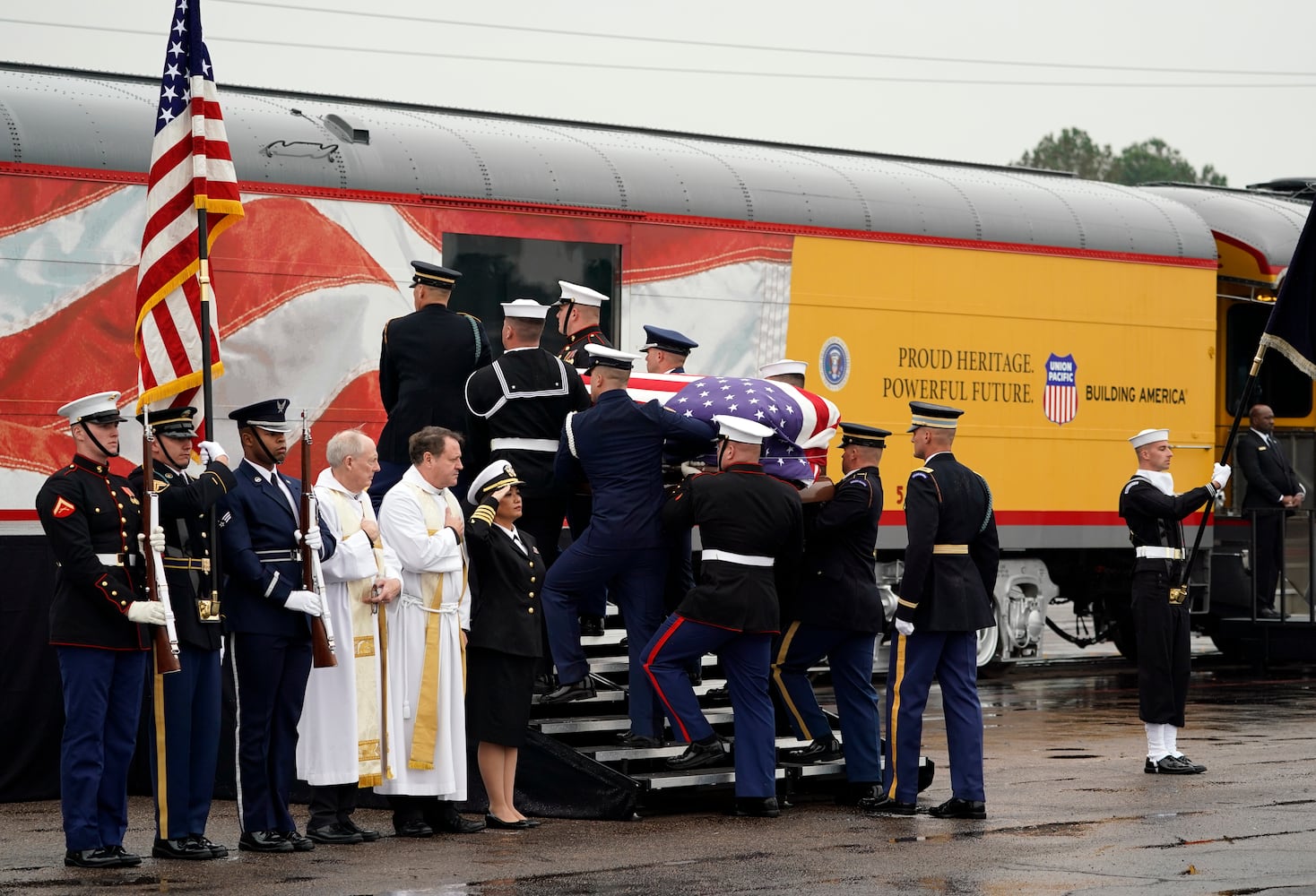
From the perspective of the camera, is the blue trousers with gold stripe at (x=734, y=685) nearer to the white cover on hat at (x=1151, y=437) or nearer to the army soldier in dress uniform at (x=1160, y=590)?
the army soldier in dress uniform at (x=1160, y=590)

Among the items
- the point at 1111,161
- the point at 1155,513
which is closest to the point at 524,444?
the point at 1155,513

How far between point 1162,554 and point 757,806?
10.6 feet

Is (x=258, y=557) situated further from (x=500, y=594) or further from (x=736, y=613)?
(x=736, y=613)

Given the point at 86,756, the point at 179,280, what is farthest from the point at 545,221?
the point at 86,756

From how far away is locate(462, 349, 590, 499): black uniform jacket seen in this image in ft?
32.8

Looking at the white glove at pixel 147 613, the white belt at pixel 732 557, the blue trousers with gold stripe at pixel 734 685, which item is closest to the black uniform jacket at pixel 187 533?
the white glove at pixel 147 613

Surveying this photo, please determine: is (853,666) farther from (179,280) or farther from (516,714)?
(179,280)

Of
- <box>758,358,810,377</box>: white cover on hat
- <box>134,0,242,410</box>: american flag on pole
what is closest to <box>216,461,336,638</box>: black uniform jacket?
<box>134,0,242,410</box>: american flag on pole

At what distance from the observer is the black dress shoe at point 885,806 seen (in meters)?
9.65

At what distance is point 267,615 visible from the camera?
838 cm

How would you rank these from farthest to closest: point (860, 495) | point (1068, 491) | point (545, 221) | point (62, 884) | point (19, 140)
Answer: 1. point (1068, 491)
2. point (545, 221)
3. point (19, 140)
4. point (860, 495)
5. point (62, 884)

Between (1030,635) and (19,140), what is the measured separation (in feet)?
29.7

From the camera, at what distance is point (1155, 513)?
11.2 m

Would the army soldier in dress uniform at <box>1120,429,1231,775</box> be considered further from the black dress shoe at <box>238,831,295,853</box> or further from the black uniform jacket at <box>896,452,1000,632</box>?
the black dress shoe at <box>238,831,295,853</box>
